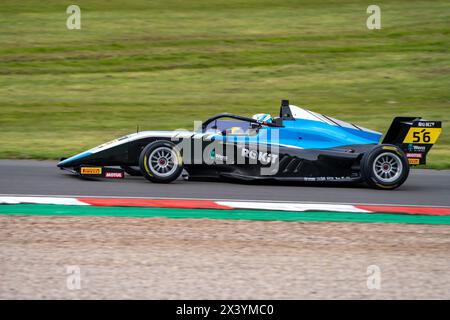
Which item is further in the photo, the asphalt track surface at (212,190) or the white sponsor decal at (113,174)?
the white sponsor decal at (113,174)

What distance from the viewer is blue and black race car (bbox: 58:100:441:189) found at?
9852mm

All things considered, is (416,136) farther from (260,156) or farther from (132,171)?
(132,171)

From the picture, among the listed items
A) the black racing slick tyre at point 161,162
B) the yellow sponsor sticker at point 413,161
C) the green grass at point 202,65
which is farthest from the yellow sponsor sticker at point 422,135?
the green grass at point 202,65

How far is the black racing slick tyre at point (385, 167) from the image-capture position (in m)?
9.87

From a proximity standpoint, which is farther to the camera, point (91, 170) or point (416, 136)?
point (416, 136)

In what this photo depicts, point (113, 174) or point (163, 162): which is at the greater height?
point (163, 162)

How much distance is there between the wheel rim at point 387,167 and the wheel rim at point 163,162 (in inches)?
107

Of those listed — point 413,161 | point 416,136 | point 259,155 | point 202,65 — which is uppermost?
point 202,65

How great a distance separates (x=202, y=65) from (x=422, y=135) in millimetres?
11633

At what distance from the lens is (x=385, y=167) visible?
395 inches

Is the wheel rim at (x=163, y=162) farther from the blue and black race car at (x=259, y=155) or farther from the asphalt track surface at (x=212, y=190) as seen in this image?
the asphalt track surface at (x=212, y=190)

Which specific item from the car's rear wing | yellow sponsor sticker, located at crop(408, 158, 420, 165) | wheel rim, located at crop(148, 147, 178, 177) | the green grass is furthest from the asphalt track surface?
the green grass

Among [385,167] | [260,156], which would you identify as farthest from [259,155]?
[385,167]

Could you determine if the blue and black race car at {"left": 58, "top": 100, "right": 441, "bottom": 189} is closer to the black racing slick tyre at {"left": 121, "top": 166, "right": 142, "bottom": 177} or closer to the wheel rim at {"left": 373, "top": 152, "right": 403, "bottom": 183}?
the wheel rim at {"left": 373, "top": 152, "right": 403, "bottom": 183}
